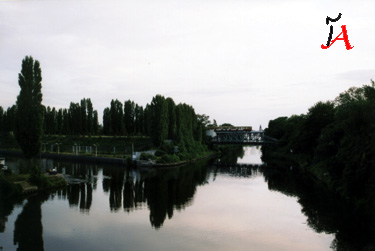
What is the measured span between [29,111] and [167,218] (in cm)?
2357

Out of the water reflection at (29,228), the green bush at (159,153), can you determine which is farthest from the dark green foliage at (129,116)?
the water reflection at (29,228)

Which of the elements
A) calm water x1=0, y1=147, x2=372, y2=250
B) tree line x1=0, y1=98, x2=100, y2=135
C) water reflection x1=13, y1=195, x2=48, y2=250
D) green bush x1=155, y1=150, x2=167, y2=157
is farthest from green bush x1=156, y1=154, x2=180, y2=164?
tree line x1=0, y1=98, x2=100, y2=135

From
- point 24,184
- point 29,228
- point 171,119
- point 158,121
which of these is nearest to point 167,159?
point 158,121

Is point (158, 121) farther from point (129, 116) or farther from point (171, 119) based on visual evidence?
point (129, 116)

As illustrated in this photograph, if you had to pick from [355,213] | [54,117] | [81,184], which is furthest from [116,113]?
[355,213]

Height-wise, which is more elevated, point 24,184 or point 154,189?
point 24,184

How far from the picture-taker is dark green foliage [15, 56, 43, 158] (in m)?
39.6

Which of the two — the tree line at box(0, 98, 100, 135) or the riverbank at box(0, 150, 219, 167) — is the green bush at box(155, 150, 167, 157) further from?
the tree line at box(0, 98, 100, 135)

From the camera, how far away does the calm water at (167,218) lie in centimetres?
2148

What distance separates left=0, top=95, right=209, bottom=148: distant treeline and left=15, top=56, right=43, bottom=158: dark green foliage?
38.9m

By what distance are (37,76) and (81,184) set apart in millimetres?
15221

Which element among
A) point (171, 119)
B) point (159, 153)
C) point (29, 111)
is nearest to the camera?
point (29, 111)

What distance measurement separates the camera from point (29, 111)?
3950 centimetres

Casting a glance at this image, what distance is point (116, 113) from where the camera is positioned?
10081cm
